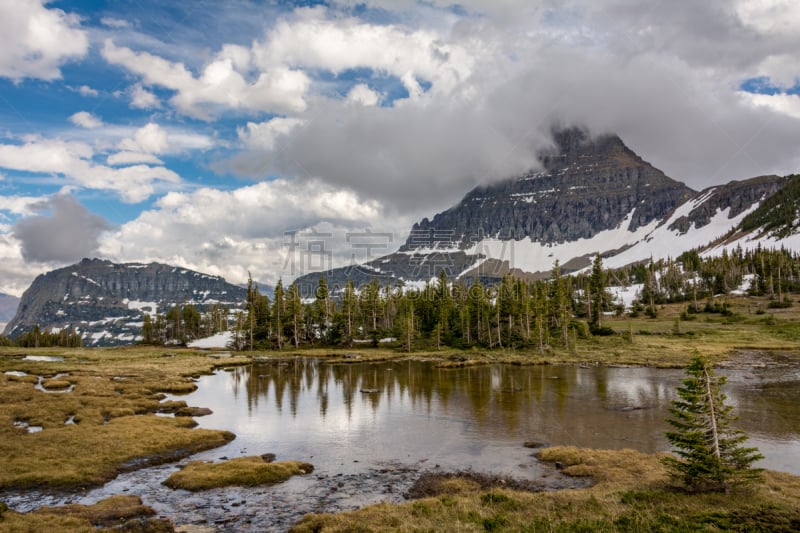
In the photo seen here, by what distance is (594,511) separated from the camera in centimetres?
2186

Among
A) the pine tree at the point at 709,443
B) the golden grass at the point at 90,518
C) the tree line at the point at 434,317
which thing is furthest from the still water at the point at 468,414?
the tree line at the point at 434,317

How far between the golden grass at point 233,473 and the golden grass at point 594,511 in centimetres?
801

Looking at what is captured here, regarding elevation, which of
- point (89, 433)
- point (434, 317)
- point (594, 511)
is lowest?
point (594, 511)

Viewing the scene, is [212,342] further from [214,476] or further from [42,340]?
[214,476]

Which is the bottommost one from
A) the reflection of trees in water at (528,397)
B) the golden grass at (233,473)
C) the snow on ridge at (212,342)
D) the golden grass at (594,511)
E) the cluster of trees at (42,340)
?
the reflection of trees in water at (528,397)

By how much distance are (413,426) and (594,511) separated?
23.3 metres

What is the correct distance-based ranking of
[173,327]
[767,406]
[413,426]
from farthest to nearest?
[173,327]
[767,406]
[413,426]

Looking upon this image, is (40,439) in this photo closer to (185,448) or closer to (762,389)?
(185,448)

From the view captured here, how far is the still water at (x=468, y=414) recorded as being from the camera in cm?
3512

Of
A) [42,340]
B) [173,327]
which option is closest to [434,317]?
[173,327]

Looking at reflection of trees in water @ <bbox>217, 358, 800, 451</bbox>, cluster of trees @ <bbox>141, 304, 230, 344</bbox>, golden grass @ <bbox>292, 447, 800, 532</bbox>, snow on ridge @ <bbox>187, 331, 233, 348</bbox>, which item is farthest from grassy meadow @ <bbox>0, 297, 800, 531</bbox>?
cluster of trees @ <bbox>141, 304, 230, 344</bbox>

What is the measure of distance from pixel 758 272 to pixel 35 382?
215653 mm

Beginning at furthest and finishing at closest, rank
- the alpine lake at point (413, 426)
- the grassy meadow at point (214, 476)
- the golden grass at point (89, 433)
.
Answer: the golden grass at point (89, 433) → the alpine lake at point (413, 426) → the grassy meadow at point (214, 476)

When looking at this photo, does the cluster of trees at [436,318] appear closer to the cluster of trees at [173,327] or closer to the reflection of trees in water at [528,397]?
the reflection of trees in water at [528,397]
